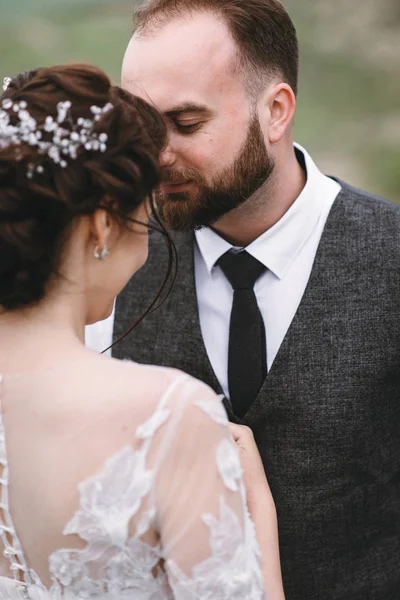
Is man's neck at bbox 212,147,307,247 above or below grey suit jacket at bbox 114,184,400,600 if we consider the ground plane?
above

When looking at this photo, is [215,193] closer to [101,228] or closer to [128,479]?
[101,228]

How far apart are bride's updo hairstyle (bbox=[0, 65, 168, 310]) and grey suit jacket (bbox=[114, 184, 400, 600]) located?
76 cm

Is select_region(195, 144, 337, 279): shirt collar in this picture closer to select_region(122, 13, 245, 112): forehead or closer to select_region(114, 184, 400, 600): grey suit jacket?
select_region(114, 184, 400, 600): grey suit jacket

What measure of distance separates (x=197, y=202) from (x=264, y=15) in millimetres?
546

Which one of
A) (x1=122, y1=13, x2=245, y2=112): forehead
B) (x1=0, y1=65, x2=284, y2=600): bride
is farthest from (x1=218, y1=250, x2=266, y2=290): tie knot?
(x1=0, y1=65, x2=284, y2=600): bride

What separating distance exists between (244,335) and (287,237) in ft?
0.90

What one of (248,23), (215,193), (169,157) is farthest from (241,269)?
(248,23)

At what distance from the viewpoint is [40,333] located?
125cm

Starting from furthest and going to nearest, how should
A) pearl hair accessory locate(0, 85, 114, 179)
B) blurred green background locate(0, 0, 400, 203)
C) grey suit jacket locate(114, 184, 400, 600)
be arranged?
blurred green background locate(0, 0, 400, 203) → grey suit jacket locate(114, 184, 400, 600) → pearl hair accessory locate(0, 85, 114, 179)

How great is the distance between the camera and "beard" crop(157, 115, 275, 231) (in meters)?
1.96

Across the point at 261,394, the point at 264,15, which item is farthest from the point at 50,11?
the point at 261,394

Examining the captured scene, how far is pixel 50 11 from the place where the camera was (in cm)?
593

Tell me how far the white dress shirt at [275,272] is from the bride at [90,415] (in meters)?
0.74

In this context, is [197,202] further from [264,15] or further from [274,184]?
[264,15]
